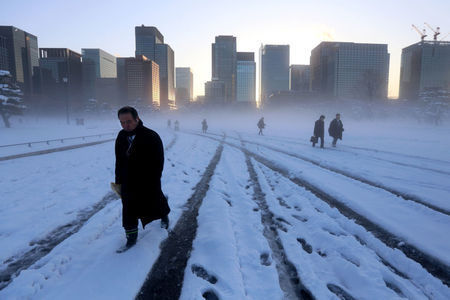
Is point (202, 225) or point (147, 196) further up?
point (147, 196)

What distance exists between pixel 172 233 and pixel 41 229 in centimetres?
229

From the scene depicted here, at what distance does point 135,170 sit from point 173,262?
4.40ft

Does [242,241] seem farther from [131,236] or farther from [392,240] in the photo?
[392,240]

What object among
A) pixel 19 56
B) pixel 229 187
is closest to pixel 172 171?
pixel 229 187

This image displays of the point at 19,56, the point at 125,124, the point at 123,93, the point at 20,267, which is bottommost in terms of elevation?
the point at 20,267

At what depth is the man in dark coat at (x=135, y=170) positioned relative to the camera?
3.53 metres

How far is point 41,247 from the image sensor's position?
12.1ft

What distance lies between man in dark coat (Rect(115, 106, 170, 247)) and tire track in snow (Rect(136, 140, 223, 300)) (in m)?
0.55

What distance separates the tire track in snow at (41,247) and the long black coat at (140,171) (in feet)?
4.43

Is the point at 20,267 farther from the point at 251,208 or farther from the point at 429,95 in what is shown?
the point at 429,95

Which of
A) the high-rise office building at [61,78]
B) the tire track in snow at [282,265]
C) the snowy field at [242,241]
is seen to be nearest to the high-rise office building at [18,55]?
the high-rise office building at [61,78]

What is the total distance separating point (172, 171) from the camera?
8641 millimetres

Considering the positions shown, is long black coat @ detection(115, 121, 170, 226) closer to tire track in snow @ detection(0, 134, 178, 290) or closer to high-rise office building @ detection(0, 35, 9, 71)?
tire track in snow @ detection(0, 134, 178, 290)

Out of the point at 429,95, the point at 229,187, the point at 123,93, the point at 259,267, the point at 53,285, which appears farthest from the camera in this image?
the point at 123,93
